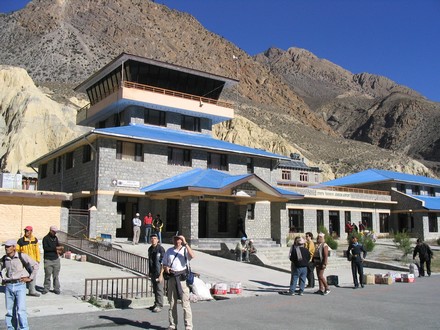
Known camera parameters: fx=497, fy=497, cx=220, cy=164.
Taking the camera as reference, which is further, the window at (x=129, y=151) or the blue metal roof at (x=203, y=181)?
the window at (x=129, y=151)

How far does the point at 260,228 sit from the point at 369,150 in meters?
81.4

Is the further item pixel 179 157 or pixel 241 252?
pixel 179 157

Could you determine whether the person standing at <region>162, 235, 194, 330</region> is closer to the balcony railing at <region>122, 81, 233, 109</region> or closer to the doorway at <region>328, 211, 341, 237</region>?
the balcony railing at <region>122, 81, 233, 109</region>

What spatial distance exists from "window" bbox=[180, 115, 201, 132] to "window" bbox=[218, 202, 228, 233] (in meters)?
7.05

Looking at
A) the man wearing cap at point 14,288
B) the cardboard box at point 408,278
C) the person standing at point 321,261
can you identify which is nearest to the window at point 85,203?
the person standing at point 321,261

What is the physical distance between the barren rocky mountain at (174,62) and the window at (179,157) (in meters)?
27.0

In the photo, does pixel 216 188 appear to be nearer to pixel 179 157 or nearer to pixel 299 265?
pixel 179 157

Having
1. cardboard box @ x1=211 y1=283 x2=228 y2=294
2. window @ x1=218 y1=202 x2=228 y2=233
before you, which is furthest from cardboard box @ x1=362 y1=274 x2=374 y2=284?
window @ x1=218 y1=202 x2=228 y2=233

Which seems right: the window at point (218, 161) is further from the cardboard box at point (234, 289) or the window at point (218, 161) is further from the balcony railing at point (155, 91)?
the cardboard box at point (234, 289)

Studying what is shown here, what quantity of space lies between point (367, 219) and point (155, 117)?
2111 centimetres

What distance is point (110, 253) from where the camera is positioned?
1811 cm

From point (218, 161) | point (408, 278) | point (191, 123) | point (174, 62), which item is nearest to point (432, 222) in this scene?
point (218, 161)

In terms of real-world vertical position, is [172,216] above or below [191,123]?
below

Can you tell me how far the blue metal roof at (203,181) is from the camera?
25.2 m
